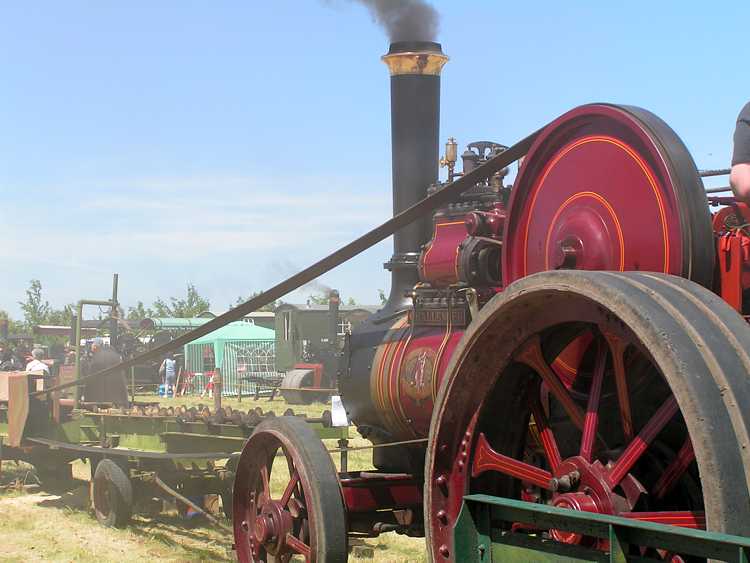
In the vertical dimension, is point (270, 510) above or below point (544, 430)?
below

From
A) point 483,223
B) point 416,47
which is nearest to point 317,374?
point 416,47

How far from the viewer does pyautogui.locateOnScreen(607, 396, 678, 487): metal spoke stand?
2.38 meters

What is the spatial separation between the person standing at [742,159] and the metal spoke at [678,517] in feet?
2.82

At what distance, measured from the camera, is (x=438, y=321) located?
4297 mm

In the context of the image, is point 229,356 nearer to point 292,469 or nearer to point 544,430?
point 292,469

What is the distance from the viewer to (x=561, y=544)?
92.4 inches

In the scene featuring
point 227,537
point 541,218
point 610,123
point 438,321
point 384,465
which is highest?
point 610,123

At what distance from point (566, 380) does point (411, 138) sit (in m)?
2.37

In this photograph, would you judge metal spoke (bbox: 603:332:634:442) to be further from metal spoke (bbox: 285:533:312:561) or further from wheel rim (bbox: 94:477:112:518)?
wheel rim (bbox: 94:477:112:518)

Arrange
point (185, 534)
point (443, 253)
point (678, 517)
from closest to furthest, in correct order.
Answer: point (678, 517) < point (443, 253) < point (185, 534)

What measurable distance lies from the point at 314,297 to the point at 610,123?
280 ft

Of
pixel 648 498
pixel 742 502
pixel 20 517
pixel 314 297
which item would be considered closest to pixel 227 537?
pixel 20 517

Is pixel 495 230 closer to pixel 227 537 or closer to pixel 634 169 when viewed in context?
pixel 634 169

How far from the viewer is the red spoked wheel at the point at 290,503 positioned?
384cm
